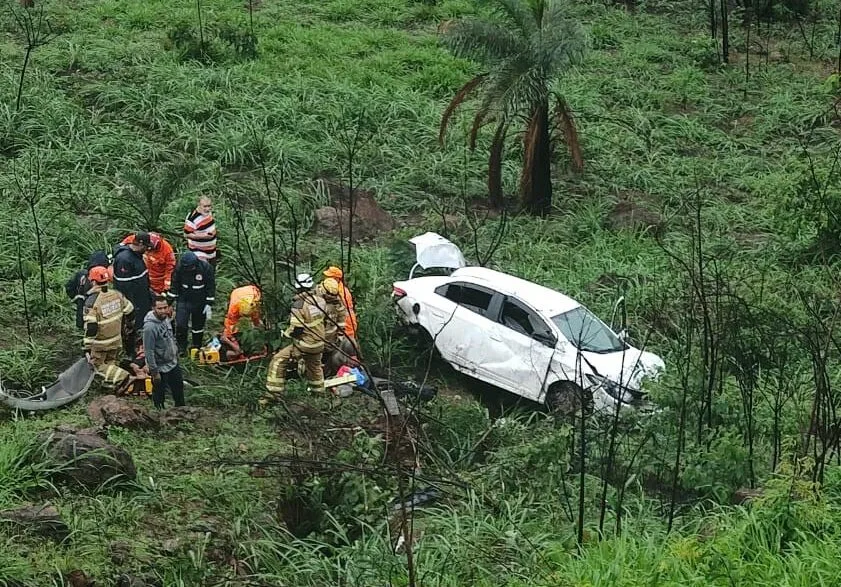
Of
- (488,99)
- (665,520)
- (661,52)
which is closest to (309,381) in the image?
(665,520)

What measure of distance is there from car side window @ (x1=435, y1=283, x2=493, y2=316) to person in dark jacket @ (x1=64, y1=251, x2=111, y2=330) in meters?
3.57

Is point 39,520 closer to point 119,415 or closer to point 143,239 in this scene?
point 119,415

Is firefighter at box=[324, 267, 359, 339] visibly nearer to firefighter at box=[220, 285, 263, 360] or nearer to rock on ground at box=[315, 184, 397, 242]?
firefighter at box=[220, 285, 263, 360]

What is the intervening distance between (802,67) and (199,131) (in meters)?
13.2

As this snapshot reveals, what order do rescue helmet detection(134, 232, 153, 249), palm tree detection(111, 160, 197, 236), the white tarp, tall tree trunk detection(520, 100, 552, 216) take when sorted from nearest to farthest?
rescue helmet detection(134, 232, 153, 249), the white tarp, palm tree detection(111, 160, 197, 236), tall tree trunk detection(520, 100, 552, 216)

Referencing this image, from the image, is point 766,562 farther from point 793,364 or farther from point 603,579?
point 793,364

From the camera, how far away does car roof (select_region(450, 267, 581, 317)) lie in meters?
12.6

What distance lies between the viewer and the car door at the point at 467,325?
12.8 m

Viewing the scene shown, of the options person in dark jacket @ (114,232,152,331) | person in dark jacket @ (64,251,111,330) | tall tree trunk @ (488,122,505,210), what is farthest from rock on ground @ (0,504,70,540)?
tall tree trunk @ (488,122,505,210)

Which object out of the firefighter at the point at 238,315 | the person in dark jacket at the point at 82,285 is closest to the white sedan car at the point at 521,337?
the firefighter at the point at 238,315

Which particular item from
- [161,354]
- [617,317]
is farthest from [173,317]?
[617,317]

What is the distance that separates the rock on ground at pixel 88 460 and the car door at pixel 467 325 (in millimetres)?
4622

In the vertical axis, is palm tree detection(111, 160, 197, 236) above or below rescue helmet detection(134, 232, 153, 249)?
below

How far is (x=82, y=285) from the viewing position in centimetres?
1223
